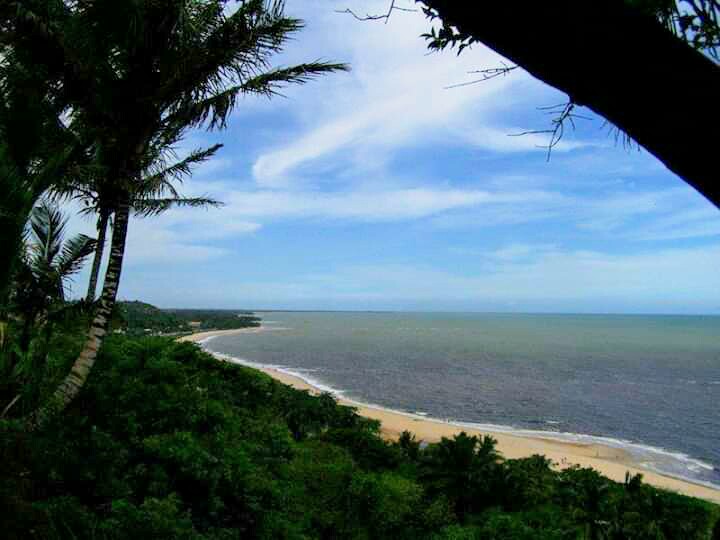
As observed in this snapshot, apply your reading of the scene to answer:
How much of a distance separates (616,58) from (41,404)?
8.30 m

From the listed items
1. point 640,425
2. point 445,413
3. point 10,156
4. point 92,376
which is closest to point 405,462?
point 92,376

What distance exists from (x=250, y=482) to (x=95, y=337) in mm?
3153

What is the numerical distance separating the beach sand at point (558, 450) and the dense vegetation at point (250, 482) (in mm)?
7779

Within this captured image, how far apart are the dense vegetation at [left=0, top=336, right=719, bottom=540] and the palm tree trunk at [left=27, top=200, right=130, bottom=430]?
26 cm

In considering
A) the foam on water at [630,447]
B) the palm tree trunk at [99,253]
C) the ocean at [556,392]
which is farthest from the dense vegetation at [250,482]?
the ocean at [556,392]

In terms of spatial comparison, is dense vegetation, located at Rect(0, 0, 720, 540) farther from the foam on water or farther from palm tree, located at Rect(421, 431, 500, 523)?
the foam on water

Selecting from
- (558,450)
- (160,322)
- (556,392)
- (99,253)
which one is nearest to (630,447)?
(558,450)

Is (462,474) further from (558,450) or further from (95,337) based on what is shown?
(558,450)

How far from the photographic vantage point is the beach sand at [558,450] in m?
17.0

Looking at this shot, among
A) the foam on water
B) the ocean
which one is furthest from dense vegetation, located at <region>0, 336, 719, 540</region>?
the ocean

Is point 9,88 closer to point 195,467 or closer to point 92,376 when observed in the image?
point 195,467

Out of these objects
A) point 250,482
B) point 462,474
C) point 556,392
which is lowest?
point 556,392

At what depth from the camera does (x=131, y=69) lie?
704 cm

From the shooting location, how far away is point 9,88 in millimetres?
5262
